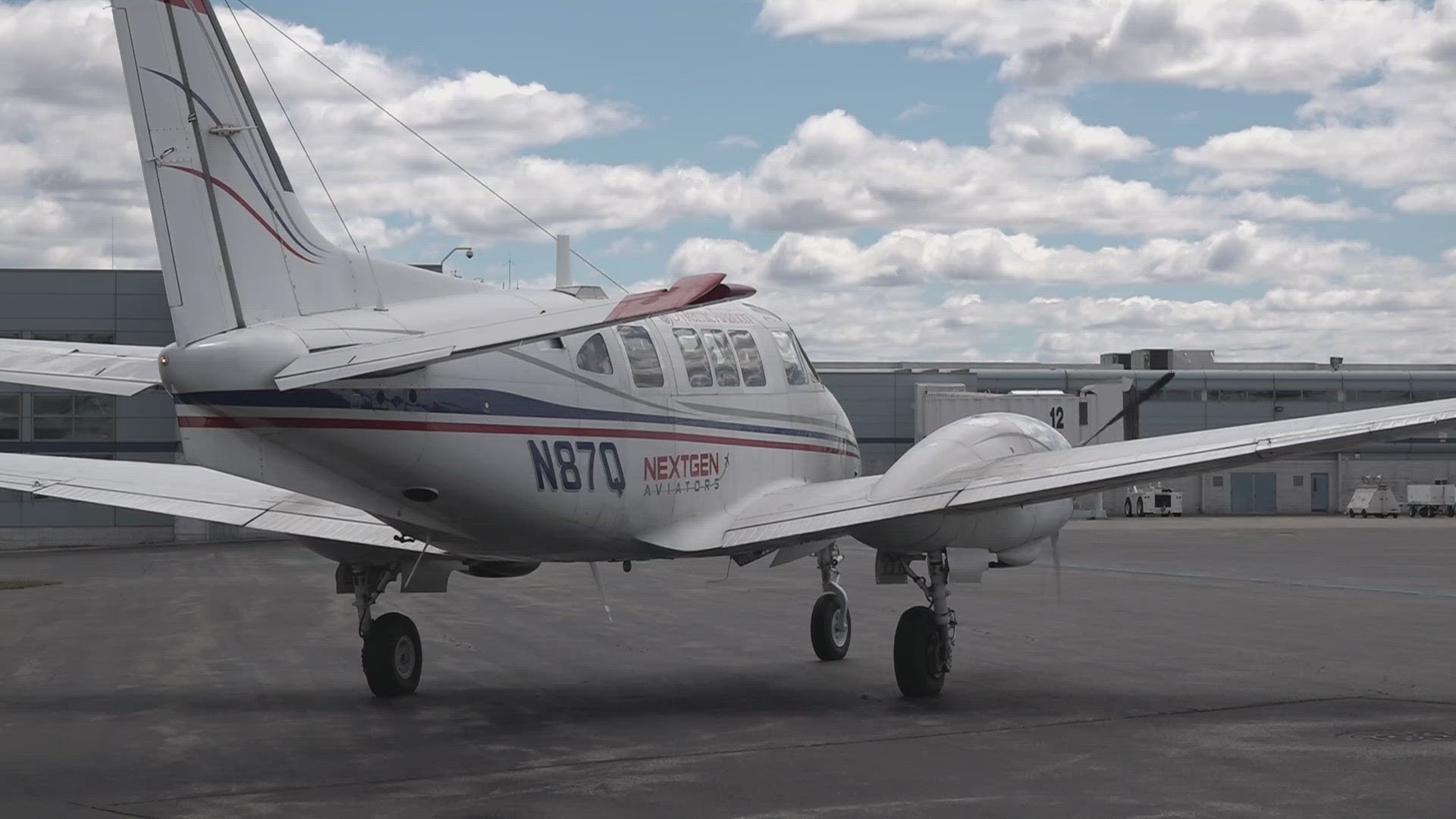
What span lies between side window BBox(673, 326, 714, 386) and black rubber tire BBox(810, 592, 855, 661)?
381 cm

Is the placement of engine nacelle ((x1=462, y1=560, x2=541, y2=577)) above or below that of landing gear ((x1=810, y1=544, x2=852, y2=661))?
above

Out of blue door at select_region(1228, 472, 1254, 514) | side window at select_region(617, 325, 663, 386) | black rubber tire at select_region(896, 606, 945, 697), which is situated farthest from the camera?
blue door at select_region(1228, 472, 1254, 514)

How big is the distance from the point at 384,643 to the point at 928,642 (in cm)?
529

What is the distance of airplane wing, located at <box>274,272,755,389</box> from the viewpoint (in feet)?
33.0

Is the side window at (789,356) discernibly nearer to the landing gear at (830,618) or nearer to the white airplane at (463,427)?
the white airplane at (463,427)

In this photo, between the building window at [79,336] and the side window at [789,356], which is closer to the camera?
the side window at [789,356]

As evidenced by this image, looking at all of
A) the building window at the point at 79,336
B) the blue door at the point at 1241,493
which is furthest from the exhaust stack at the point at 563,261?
the blue door at the point at 1241,493

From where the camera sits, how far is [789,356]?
56.0 feet

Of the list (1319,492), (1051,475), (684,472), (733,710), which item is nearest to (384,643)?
(684,472)

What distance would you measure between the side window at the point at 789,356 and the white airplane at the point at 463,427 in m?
0.25

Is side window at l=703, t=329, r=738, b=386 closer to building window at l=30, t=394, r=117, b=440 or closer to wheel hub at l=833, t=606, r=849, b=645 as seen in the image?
wheel hub at l=833, t=606, r=849, b=645

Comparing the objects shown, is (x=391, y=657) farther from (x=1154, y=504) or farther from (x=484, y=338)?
(x=1154, y=504)

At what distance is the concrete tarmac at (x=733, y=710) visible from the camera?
990 cm

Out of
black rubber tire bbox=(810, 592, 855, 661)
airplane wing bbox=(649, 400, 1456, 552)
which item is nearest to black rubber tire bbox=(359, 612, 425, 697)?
airplane wing bbox=(649, 400, 1456, 552)
